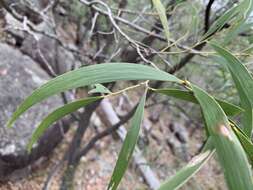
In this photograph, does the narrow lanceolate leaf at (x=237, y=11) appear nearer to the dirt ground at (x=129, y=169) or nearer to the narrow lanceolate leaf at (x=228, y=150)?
the narrow lanceolate leaf at (x=228, y=150)

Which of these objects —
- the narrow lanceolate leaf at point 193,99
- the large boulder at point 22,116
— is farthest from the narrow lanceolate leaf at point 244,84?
the large boulder at point 22,116

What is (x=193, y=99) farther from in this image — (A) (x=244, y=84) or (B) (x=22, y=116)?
(B) (x=22, y=116)

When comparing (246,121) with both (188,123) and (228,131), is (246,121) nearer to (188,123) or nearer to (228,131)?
(228,131)

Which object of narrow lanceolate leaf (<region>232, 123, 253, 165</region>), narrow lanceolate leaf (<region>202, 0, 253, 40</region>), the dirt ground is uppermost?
narrow lanceolate leaf (<region>202, 0, 253, 40</region>)

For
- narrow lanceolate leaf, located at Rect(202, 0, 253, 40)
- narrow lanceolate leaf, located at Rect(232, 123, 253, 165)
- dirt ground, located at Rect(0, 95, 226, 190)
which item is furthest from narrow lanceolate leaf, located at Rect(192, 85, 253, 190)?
dirt ground, located at Rect(0, 95, 226, 190)

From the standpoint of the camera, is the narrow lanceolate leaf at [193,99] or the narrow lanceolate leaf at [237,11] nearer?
the narrow lanceolate leaf at [193,99]

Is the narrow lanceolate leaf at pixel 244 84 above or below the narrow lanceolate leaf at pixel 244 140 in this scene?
above

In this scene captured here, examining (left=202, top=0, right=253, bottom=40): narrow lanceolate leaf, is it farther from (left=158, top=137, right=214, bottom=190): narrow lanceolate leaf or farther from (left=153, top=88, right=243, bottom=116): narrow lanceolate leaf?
(left=158, top=137, right=214, bottom=190): narrow lanceolate leaf

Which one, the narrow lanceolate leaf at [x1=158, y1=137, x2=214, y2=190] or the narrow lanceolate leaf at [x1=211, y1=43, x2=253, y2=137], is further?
the narrow lanceolate leaf at [x1=211, y1=43, x2=253, y2=137]
